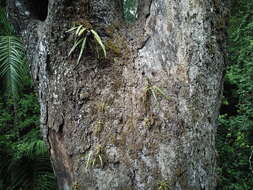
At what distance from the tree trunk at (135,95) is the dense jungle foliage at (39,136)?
237 cm

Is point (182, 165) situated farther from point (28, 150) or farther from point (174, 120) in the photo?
point (28, 150)

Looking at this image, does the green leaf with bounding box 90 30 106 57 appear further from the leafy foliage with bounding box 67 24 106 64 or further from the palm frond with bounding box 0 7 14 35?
the palm frond with bounding box 0 7 14 35

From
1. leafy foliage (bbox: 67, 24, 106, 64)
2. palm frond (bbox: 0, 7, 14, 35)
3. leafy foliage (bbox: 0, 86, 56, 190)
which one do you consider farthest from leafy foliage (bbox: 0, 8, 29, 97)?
leafy foliage (bbox: 67, 24, 106, 64)

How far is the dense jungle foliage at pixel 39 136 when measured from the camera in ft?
12.6

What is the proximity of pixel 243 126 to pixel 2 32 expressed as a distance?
420 centimetres

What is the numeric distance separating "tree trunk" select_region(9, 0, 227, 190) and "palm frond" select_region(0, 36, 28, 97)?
228 centimetres

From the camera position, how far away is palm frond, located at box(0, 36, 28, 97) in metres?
3.52

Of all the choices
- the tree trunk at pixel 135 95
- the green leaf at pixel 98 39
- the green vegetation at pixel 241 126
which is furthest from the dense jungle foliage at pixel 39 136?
the green leaf at pixel 98 39

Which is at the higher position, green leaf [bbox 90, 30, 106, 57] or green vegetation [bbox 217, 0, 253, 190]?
green leaf [bbox 90, 30, 106, 57]

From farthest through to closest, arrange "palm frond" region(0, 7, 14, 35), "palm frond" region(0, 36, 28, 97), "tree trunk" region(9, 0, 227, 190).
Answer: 1. "palm frond" region(0, 7, 14, 35)
2. "palm frond" region(0, 36, 28, 97)
3. "tree trunk" region(9, 0, 227, 190)

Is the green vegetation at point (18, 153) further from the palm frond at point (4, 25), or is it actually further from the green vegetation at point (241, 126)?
the green vegetation at point (241, 126)

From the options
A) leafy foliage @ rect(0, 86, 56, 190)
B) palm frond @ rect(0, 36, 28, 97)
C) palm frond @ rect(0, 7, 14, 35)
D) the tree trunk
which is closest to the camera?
the tree trunk

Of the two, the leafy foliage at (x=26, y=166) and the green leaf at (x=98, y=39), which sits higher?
the green leaf at (x=98, y=39)

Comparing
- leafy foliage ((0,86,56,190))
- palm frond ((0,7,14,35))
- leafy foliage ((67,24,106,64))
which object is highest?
palm frond ((0,7,14,35))
